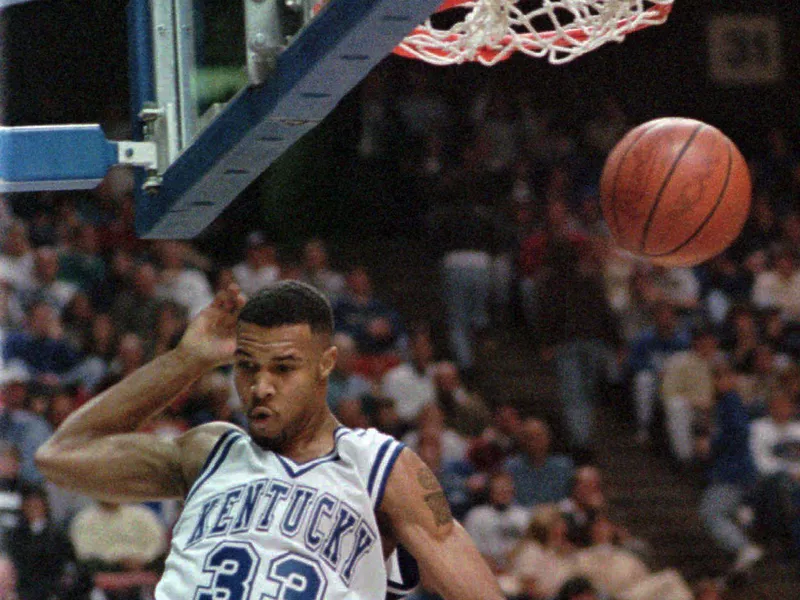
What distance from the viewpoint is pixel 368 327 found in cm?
830

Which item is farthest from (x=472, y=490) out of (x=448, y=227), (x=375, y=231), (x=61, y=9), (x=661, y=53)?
(x=661, y=53)

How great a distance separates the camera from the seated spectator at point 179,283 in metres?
7.70

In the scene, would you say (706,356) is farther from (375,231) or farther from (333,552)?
(333,552)

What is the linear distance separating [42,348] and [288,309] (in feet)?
15.4

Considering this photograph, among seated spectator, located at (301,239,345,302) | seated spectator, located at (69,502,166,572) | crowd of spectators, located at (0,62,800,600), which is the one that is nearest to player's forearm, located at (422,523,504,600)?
crowd of spectators, located at (0,62,800,600)

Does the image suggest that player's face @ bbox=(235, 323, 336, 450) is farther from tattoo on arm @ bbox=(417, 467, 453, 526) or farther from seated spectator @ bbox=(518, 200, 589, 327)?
seated spectator @ bbox=(518, 200, 589, 327)

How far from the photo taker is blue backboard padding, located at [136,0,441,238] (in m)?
2.31

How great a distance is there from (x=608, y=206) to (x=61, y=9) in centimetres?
692

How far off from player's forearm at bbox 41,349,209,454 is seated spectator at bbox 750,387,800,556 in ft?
17.9

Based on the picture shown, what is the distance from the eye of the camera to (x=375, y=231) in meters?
10.9

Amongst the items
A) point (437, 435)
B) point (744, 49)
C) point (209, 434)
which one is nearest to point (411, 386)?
point (437, 435)

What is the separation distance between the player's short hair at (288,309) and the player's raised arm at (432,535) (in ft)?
0.97

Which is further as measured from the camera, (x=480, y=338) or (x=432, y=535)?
(x=480, y=338)

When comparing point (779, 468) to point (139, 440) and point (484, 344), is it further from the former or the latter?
point (139, 440)
